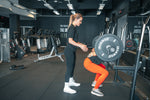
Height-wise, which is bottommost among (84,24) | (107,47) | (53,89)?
(53,89)

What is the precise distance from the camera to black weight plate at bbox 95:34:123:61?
6.86 ft

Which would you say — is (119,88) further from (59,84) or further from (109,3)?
(109,3)

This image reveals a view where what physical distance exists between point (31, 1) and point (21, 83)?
868 centimetres

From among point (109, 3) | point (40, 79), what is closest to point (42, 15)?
point (109, 3)

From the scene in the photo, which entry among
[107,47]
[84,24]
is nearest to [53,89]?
[107,47]

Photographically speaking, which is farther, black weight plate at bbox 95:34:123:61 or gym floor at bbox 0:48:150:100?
gym floor at bbox 0:48:150:100

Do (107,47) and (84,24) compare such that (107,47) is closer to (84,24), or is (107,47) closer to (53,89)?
(53,89)

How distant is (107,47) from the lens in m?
2.08

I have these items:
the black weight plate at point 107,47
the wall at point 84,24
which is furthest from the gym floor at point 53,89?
the wall at point 84,24

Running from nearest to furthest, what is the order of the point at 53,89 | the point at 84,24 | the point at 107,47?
1. the point at 107,47
2. the point at 53,89
3. the point at 84,24

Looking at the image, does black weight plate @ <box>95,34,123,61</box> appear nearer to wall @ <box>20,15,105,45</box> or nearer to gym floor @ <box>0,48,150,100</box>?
gym floor @ <box>0,48,150,100</box>

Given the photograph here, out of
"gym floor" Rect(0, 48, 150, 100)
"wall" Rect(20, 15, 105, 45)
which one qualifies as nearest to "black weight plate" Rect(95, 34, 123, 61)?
"gym floor" Rect(0, 48, 150, 100)

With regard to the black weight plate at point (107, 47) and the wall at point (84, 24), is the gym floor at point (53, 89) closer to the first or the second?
the black weight plate at point (107, 47)

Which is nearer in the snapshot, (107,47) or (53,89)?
(107,47)
